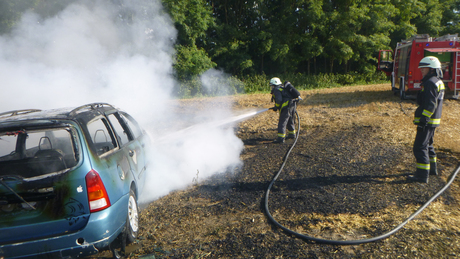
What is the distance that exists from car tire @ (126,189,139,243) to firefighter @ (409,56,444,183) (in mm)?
4176

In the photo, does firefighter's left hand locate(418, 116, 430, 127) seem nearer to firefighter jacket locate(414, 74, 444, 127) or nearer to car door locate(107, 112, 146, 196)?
firefighter jacket locate(414, 74, 444, 127)

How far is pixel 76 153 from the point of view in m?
2.74

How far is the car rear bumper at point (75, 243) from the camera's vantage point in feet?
8.31

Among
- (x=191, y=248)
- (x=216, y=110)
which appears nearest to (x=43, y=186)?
(x=191, y=248)

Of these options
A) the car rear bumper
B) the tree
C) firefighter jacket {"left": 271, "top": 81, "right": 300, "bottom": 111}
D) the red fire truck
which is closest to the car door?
the car rear bumper

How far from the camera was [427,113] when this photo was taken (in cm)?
469

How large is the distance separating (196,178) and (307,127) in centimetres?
518

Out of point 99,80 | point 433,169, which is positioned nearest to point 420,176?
point 433,169

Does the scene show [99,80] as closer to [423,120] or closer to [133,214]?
[133,214]

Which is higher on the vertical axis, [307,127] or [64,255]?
[64,255]

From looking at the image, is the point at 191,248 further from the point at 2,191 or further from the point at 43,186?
the point at 2,191

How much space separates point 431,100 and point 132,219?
14.9 ft

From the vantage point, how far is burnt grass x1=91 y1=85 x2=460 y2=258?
10.5ft

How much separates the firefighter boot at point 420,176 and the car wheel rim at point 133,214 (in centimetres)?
413
